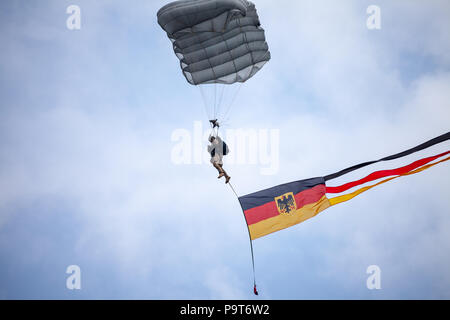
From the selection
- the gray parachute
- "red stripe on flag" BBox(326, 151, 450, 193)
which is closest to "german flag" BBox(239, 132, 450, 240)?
"red stripe on flag" BBox(326, 151, 450, 193)

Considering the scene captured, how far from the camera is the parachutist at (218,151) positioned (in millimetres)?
22703

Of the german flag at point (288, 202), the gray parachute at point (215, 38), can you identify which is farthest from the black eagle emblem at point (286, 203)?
the gray parachute at point (215, 38)

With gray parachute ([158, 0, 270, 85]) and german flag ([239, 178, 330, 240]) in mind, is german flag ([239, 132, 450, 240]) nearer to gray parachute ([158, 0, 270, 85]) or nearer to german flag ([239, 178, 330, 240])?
german flag ([239, 178, 330, 240])

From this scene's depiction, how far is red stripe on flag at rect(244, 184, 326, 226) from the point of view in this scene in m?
21.3

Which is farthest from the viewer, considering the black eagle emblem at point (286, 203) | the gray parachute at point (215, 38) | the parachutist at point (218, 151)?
the parachutist at point (218, 151)

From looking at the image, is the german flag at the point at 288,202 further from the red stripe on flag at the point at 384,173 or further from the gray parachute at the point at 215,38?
the gray parachute at the point at 215,38

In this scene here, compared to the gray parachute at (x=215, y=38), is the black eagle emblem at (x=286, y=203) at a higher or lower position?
lower

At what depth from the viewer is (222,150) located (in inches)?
904

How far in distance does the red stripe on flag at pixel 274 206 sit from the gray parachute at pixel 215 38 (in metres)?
6.22

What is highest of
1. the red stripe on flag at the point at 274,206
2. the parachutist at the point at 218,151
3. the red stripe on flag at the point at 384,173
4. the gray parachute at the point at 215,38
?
the gray parachute at the point at 215,38
